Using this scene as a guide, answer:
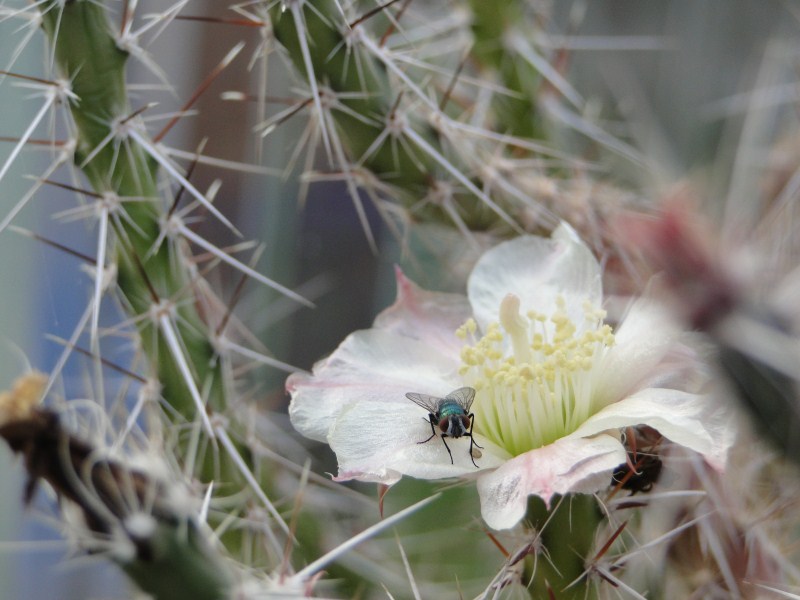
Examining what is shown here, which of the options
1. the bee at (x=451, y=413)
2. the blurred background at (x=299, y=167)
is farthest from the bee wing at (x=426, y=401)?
the blurred background at (x=299, y=167)

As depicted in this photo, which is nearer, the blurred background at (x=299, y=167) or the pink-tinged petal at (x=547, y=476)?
the pink-tinged petal at (x=547, y=476)

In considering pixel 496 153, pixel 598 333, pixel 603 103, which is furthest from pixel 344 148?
pixel 603 103

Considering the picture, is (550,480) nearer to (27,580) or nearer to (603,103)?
(27,580)

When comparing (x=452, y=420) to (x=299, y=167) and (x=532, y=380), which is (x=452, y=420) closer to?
(x=532, y=380)

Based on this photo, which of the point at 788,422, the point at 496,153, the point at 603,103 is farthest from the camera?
the point at 603,103

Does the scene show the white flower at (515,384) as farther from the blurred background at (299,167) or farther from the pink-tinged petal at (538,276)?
the blurred background at (299,167)

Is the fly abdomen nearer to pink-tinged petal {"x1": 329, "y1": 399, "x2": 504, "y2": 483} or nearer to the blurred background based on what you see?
pink-tinged petal {"x1": 329, "y1": 399, "x2": 504, "y2": 483}
